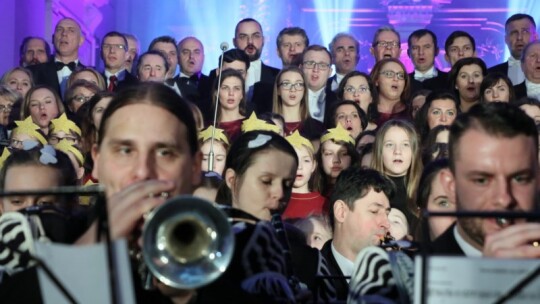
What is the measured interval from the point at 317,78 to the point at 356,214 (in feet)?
12.5

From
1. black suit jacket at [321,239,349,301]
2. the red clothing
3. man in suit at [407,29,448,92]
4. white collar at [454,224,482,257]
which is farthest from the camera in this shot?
man in suit at [407,29,448,92]

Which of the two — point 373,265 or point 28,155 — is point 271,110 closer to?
point 28,155

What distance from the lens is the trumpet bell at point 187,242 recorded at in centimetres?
326

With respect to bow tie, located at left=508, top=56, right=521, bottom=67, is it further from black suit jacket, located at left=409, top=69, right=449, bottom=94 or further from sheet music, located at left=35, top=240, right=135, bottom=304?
sheet music, located at left=35, top=240, right=135, bottom=304

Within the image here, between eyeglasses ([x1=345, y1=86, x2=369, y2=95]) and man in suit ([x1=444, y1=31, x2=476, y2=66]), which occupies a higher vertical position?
man in suit ([x1=444, y1=31, x2=476, y2=66])

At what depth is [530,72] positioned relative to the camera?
31.5 ft

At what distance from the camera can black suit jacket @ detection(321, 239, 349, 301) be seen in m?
5.48

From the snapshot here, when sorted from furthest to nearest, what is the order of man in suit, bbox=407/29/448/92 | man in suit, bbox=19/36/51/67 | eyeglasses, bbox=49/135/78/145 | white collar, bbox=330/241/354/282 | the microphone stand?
man in suit, bbox=19/36/51/67, man in suit, bbox=407/29/448/92, eyeglasses, bbox=49/135/78/145, white collar, bbox=330/241/354/282, the microphone stand

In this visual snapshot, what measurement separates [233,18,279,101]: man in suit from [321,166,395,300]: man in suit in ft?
12.9

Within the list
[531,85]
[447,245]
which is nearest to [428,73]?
[531,85]

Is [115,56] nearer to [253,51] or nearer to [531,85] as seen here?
[253,51]

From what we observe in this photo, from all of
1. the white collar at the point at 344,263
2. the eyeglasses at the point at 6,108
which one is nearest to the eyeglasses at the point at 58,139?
the eyeglasses at the point at 6,108

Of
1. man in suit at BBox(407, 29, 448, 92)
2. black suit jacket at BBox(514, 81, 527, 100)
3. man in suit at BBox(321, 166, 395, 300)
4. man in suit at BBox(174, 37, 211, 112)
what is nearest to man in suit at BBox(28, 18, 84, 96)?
man in suit at BBox(174, 37, 211, 112)

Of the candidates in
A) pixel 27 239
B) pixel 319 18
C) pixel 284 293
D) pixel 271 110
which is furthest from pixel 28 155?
pixel 319 18
